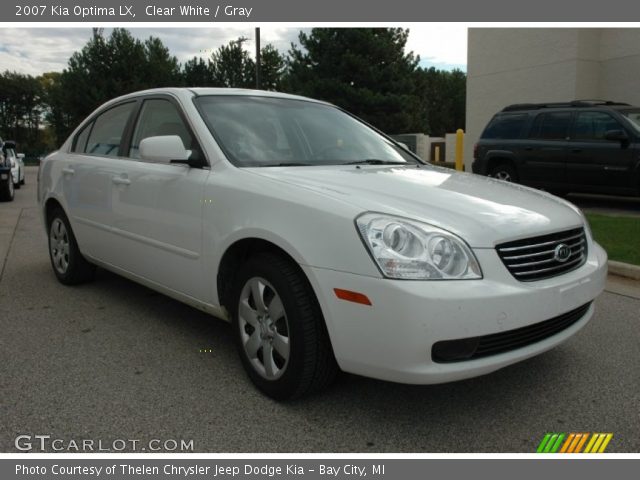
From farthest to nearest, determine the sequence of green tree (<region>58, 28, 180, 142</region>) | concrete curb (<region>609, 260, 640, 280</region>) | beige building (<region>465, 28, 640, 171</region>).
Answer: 1. green tree (<region>58, 28, 180, 142</region>)
2. beige building (<region>465, 28, 640, 171</region>)
3. concrete curb (<region>609, 260, 640, 280</region>)

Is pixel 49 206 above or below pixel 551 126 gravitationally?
below

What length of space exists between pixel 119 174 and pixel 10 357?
1.38 metres

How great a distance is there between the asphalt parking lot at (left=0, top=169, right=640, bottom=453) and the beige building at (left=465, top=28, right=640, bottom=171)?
508 inches

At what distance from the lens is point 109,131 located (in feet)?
15.6

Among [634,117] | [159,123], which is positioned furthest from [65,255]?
[634,117]

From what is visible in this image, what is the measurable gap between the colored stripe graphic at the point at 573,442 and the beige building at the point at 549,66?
14484mm

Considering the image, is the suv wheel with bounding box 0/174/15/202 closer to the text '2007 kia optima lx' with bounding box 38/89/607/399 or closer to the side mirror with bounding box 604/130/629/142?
the text '2007 kia optima lx' with bounding box 38/89/607/399

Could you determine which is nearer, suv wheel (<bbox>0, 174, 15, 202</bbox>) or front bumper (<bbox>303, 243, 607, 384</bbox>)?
front bumper (<bbox>303, 243, 607, 384</bbox>)

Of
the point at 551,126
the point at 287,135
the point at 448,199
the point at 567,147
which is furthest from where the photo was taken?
the point at 551,126

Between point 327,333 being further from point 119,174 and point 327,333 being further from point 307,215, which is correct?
point 119,174

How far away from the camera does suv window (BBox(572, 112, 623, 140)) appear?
32.3 feet

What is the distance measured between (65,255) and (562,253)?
13.5 ft

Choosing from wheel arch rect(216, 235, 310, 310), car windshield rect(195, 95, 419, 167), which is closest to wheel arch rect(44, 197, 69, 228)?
car windshield rect(195, 95, 419, 167)

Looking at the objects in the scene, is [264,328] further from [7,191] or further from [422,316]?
[7,191]
